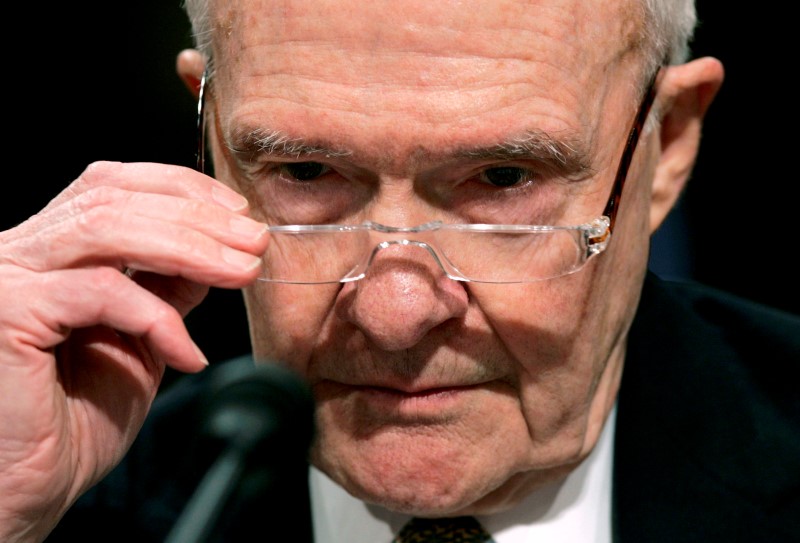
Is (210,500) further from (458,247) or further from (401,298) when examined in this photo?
(458,247)

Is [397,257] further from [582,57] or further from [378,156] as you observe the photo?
[582,57]

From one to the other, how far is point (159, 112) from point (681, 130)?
1.65 meters

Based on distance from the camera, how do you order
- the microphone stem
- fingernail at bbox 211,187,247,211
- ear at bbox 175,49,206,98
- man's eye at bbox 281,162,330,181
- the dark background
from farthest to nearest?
the dark background < ear at bbox 175,49,206,98 < man's eye at bbox 281,162,330,181 < fingernail at bbox 211,187,247,211 < the microphone stem

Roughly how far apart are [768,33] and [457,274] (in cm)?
172

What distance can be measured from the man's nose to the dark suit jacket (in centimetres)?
64

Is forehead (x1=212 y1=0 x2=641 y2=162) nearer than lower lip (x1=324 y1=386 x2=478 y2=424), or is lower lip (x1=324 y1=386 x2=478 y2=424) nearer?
forehead (x1=212 y1=0 x2=641 y2=162)

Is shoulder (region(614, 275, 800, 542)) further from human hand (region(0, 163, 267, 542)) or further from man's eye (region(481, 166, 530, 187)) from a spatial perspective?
human hand (region(0, 163, 267, 542))

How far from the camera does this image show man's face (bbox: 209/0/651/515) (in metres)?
1.74

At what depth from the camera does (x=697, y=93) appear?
223cm

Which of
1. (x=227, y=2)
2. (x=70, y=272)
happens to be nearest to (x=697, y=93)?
(x=227, y=2)

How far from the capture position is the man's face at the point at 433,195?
5.72 feet

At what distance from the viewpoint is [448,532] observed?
2.30m

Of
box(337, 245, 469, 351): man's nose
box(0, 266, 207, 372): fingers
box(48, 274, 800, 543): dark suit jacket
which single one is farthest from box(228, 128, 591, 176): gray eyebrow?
box(48, 274, 800, 543): dark suit jacket

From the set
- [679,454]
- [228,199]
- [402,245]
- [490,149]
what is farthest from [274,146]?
[679,454]
